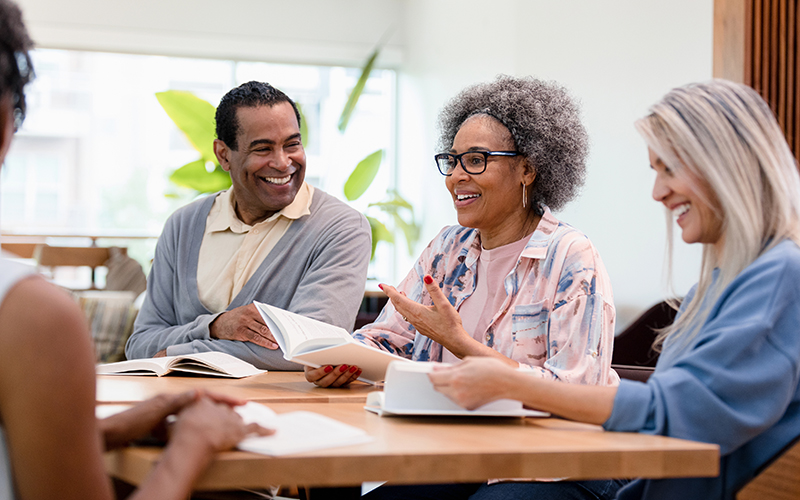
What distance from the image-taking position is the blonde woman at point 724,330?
1.03 metres

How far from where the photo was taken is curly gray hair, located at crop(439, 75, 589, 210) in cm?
187

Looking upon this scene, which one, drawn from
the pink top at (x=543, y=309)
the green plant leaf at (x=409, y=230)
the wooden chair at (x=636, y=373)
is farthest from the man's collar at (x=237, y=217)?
the green plant leaf at (x=409, y=230)

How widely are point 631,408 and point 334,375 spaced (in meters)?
0.67

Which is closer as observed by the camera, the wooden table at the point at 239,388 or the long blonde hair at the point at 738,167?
the long blonde hair at the point at 738,167

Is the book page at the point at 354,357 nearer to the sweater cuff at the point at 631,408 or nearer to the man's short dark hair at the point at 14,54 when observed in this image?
the sweater cuff at the point at 631,408

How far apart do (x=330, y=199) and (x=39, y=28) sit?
507cm

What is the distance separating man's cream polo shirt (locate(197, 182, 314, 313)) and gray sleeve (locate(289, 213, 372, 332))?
0.15 meters

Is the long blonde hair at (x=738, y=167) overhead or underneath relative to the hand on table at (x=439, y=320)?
overhead

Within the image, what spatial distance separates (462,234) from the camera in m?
2.00

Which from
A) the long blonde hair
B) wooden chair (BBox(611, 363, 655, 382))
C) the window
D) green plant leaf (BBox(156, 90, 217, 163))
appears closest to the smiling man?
wooden chair (BBox(611, 363, 655, 382))

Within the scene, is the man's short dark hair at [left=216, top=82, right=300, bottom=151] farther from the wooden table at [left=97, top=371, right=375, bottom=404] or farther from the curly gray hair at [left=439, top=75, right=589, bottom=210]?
the wooden table at [left=97, top=371, right=375, bottom=404]

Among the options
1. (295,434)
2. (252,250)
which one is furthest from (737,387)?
(252,250)

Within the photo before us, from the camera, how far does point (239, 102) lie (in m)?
2.36

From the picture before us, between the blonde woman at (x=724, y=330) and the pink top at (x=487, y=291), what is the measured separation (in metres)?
0.63
